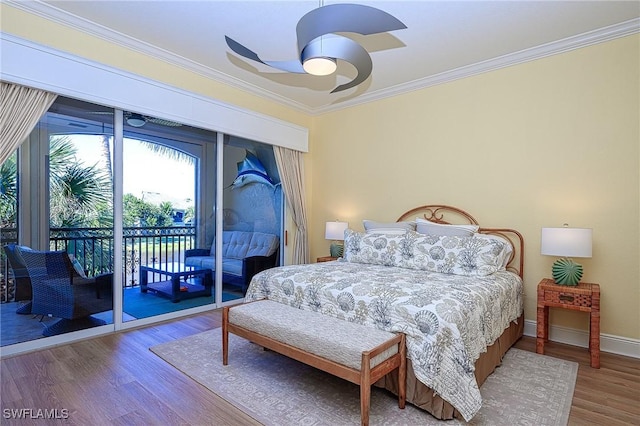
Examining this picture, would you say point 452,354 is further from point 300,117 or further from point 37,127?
point 300,117

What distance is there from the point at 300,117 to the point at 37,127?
3.28 meters

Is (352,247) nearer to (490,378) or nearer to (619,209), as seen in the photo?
(490,378)

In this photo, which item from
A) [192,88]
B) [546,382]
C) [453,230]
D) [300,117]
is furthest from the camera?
[300,117]

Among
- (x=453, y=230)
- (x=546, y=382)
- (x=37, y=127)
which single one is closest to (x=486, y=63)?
(x=453, y=230)

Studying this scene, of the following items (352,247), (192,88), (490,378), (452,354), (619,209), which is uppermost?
(192,88)

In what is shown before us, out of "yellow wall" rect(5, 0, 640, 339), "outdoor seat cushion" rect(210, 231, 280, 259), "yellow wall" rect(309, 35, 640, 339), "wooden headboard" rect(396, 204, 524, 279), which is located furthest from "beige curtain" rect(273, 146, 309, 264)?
"wooden headboard" rect(396, 204, 524, 279)

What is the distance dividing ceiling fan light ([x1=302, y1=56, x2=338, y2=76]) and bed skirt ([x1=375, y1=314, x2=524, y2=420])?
2.02m

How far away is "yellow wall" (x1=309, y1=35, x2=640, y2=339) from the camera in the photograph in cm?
294

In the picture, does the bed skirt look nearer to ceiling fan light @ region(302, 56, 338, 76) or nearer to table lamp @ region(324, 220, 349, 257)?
ceiling fan light @ region(302, 56, 338, 76)

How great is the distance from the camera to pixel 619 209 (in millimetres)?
2941

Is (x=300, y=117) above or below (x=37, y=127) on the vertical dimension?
above

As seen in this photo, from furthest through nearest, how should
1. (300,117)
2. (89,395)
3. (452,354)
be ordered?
(300,117) → (89,395) → (452,354)

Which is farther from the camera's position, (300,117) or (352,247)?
(300,117)

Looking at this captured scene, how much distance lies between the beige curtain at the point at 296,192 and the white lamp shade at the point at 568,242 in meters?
3.20
